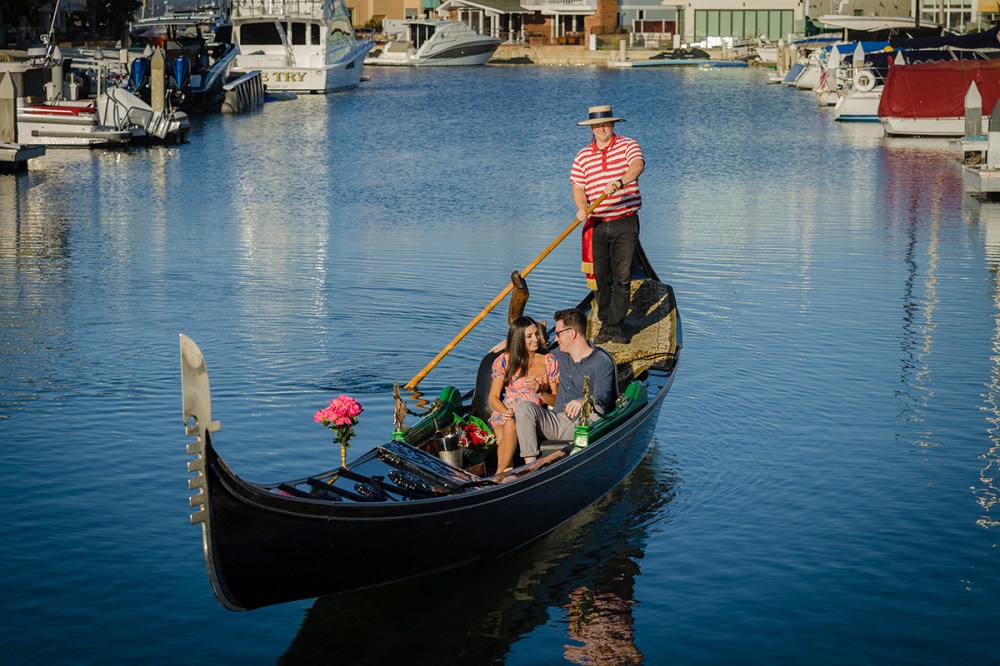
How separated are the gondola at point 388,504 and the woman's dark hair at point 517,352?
216 mm

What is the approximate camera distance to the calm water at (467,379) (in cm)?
813

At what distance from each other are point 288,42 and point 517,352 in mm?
46981

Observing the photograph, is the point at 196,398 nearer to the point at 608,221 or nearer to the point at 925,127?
the point at 608,221

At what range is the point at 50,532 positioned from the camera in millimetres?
9320

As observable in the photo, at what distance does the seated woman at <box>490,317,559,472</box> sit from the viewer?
31.9ft

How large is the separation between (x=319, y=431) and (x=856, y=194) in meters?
16.4

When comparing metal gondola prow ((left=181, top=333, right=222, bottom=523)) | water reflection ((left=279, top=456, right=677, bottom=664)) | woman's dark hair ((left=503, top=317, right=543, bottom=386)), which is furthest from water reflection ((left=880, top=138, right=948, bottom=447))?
metal gondola prow ((left=181, top=333, right=222, bottom=523))

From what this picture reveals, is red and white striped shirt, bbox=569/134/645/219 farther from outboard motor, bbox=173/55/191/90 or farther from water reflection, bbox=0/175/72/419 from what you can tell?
outboard motor, bbox=173/55/191/90

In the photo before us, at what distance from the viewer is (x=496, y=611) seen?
8.38 m

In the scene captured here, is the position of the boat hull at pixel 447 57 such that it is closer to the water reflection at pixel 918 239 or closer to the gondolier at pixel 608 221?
the water reflection at pixel 918 239

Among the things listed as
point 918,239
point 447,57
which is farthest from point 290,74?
point 918,239

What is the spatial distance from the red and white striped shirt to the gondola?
→ 2003mm

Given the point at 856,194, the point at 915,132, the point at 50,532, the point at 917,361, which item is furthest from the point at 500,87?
the point at 50,532

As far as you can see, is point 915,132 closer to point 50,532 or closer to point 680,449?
point 680,449
